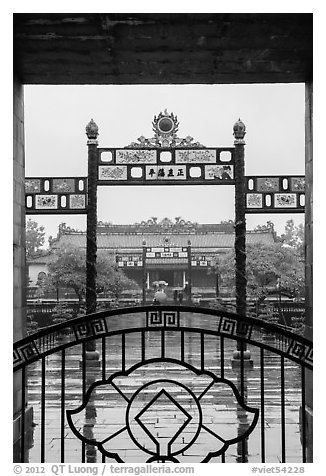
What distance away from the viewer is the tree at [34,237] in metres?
35.5

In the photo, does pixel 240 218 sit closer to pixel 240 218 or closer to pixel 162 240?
pixel 240 218

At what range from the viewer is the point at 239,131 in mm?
11391

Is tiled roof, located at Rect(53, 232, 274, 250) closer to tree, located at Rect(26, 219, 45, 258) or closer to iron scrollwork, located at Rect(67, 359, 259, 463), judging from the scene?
tree, located at Rect(26, 219, 45, 258)

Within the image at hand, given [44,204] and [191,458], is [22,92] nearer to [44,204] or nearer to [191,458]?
[191,458]

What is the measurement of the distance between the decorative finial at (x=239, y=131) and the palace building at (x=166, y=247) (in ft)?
75.5

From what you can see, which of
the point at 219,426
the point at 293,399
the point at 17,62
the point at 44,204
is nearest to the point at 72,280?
the point at 44,204

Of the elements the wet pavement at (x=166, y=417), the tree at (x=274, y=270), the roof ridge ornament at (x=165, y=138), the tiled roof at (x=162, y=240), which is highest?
the roof ridge ornament at (x=165, y=138)

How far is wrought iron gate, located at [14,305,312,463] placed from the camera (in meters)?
3.63

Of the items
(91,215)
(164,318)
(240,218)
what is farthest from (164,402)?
(91,215)

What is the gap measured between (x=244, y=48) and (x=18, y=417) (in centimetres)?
315

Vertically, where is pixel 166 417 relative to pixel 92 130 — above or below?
below

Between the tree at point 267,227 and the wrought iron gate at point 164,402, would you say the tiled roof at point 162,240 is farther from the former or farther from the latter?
the wrought iron gate at point 164,402

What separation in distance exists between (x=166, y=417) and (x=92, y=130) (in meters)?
6.60

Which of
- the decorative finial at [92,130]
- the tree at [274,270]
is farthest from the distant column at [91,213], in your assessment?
the tree at [274,270]
